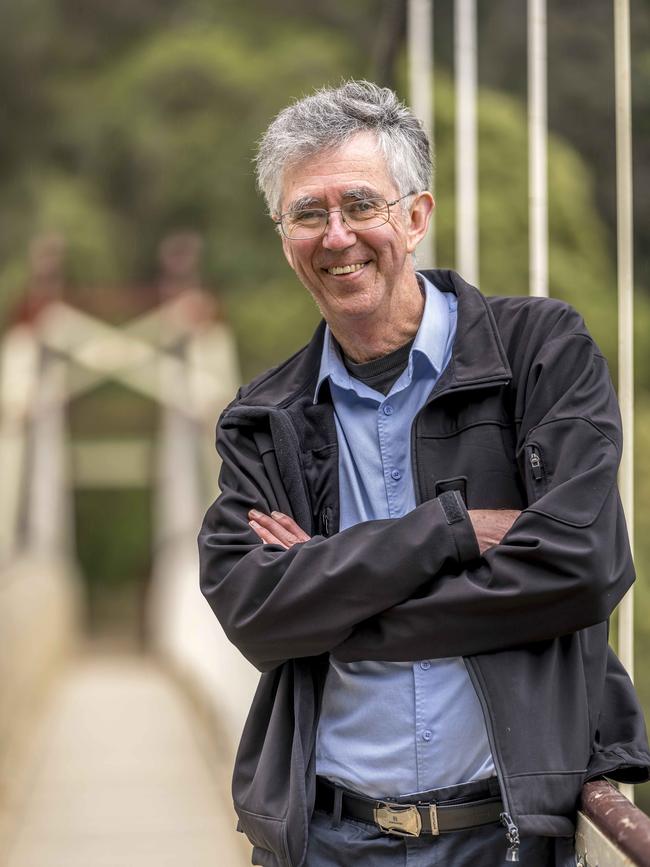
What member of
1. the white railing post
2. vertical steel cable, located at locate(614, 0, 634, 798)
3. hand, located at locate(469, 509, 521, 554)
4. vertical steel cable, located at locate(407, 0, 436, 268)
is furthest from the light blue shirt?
vertical steel cable, located at locate(407, 0, 436, 268)

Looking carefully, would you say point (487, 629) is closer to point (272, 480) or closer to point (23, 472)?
point (272, 480)

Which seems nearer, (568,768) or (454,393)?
(568,768)

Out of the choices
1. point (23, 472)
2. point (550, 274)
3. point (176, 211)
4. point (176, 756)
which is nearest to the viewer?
point (550, 274)

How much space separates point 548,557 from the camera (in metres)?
1.84

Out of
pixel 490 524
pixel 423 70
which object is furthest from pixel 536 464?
pixel 423 70

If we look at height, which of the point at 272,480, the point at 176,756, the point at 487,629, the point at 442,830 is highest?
the point at 272,480

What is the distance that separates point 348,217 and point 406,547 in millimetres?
441

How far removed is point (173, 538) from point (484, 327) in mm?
14741

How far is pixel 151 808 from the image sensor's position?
22.5 ft

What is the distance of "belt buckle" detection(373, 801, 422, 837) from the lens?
6.26ft

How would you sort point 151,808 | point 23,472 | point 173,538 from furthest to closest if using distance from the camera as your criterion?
point 23,472 → point 173,538 → point 151,808

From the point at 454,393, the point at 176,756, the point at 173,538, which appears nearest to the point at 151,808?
the point at 176,756

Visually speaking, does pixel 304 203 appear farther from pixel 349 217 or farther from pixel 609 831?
pixel 609 831

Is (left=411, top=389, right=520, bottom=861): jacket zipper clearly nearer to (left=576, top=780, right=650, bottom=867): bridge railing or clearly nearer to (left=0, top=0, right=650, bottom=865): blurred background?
(left=576, top=780, right=650, bottom=867): bridge railing
